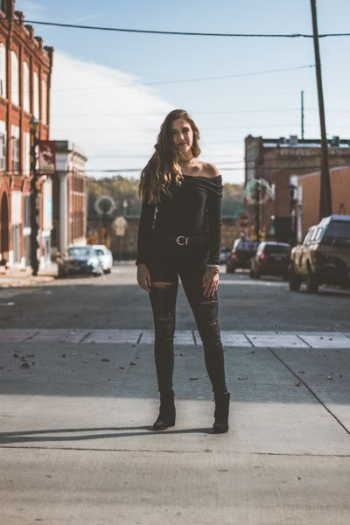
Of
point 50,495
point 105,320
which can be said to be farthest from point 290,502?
point 105,320

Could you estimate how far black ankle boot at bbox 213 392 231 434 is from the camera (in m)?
6.34

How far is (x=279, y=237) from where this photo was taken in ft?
230

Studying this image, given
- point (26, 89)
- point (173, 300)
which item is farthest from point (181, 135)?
point (26, 89)

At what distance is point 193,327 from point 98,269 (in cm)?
3497

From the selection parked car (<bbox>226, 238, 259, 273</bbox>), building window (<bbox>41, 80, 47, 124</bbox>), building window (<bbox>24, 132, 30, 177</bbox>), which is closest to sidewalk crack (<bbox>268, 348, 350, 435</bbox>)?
parked car (<bbox>226, 238, 259, 273</bbox>)

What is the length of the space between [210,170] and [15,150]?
47.2 meters

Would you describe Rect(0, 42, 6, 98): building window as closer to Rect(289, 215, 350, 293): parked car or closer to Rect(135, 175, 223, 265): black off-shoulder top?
Rect(289, 215, 350, 293): parked car

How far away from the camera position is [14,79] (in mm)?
53219

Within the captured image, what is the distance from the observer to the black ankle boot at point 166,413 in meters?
6.41

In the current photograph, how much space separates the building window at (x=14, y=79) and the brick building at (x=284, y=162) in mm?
35914

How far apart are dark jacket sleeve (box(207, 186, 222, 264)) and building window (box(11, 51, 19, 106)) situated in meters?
47.2

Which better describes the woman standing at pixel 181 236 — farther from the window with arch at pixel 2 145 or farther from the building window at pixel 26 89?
Result: the building window at pixel 26 89

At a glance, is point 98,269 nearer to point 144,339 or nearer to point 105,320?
point 105,320

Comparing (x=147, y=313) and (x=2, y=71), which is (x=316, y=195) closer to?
(x=2, y=71)
